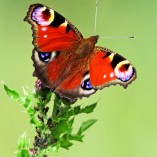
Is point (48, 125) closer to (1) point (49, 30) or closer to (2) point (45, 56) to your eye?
(2) point (45, 56)

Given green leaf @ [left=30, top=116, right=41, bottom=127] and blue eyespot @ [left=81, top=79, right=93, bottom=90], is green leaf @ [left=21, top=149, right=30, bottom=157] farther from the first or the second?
blue eyespot @ [left=81, top=79, right=93, bottom=90]

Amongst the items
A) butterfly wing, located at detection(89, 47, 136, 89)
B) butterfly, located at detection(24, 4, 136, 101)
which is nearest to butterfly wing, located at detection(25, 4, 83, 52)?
butterfly, located at detection(24, 4, 136, 101)

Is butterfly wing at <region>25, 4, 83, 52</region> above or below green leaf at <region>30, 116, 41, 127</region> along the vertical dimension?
above

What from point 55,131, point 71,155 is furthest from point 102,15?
point 55,131

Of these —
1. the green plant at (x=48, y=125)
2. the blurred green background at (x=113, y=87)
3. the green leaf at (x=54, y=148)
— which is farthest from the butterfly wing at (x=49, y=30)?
the blurred green background at (x=113, y=87)

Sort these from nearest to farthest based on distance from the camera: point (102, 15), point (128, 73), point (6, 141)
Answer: point (128, 73) < point (6, 141) < point (102, 15)

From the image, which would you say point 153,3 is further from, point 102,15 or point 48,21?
point 48,21
